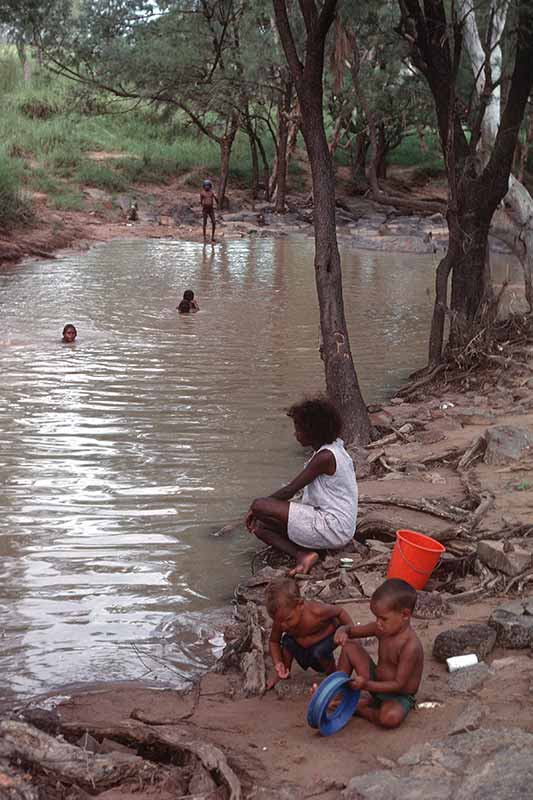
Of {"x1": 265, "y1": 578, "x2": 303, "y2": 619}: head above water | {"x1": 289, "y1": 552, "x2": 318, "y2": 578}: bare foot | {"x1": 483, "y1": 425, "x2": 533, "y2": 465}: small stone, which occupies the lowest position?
{"x1": 289, "y1": 552, "x2": 318, "y2": 578}: bare foot

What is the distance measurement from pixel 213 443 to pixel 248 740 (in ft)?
17.1

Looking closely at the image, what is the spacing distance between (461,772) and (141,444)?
19.9 feet

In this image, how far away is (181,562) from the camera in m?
6.42

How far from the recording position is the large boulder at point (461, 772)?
3.09m

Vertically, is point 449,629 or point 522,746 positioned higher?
point 522,746

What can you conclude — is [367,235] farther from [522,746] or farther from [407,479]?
[522,746]

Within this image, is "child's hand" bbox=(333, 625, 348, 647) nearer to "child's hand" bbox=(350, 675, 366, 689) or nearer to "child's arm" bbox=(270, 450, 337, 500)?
Result: "child's hand" bbox=(350, 675, 366, 689)

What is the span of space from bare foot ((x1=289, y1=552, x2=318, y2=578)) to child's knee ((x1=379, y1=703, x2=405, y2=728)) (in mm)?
2063

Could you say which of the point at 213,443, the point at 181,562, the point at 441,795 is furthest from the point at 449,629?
the point at 213,443

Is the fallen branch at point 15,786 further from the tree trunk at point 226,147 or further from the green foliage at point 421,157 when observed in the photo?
the green foliage at point 421,157

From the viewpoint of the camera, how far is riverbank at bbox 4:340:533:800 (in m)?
3.44

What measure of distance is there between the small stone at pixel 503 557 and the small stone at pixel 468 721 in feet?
5.15

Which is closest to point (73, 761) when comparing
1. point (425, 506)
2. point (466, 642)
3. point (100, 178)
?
point (466, 642)

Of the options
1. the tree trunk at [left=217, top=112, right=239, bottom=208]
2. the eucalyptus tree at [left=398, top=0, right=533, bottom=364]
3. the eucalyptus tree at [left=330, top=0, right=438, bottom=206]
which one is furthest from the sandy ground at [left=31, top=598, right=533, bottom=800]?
the tree trunk at [left=217, top=112, right=239, bottom=208]
